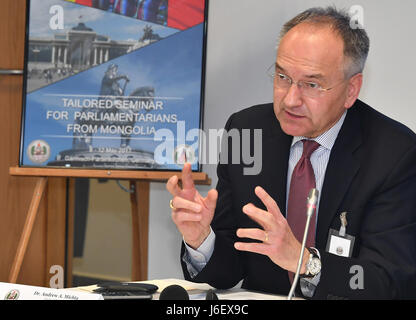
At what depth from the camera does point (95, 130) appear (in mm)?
2812

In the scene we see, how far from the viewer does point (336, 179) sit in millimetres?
1851

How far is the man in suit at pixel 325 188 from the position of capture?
63.9 inches

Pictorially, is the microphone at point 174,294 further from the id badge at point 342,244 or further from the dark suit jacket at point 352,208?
the id badge at point 342,244

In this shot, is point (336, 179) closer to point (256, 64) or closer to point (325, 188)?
point (325, 188)

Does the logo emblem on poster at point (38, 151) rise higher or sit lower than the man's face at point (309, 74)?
lower

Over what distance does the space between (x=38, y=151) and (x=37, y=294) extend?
64.3 inches

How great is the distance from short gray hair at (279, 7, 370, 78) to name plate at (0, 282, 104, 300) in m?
1.12

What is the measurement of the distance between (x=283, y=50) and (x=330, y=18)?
0.20 metres

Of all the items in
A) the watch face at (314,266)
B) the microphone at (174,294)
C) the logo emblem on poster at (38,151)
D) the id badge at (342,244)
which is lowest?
the microphone at (174,294)

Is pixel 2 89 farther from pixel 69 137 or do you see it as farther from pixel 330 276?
pixel 330 276

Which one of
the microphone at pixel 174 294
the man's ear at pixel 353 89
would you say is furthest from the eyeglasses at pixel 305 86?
the microphone at pixel 174 294

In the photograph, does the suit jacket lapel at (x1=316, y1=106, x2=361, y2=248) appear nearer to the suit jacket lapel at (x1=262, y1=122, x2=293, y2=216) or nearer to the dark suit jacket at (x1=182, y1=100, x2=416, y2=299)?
the dark suit jacket at (x1=182, y1=100, x2=416, y2=299)

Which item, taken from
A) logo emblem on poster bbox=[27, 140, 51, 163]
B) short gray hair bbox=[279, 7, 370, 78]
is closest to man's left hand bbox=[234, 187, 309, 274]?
short gray hair bbox=[279, 7, 370, 78]
